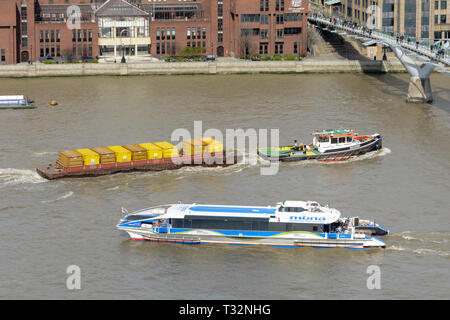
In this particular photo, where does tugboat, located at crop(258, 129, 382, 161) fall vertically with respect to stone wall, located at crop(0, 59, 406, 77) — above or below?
below

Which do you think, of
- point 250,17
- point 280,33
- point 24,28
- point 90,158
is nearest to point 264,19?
point 250,17

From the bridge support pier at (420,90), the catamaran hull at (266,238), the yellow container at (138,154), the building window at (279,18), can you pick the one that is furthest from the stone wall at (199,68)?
the catamaran hull at (266,238)

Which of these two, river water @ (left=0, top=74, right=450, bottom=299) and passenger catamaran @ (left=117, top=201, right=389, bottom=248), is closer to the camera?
river water @ (left=0, top=74, right=450, bottom=299)

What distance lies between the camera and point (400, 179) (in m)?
70.1

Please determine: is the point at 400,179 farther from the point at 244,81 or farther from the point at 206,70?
the point at 206,70

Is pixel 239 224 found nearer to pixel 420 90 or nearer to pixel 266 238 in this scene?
pixel 266 238

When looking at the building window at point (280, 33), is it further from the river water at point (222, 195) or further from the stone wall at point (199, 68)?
the river water at point (222, 195)

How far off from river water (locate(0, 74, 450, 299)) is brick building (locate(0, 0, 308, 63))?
3153 cm

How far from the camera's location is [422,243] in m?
54.6

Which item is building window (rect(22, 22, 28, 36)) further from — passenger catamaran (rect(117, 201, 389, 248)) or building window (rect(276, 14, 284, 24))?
passenger catamaran (rect(117, 201, 389, 248))

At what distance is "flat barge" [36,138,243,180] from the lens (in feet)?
237

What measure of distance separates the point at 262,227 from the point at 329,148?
24.4 meters

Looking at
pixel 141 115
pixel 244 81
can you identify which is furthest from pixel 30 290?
pixel 244 81

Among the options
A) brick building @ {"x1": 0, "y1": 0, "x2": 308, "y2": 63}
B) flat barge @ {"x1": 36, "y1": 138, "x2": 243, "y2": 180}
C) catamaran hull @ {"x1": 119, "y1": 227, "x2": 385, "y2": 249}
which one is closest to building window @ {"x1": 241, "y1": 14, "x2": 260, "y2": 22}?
brick building @ {"x1": 0, "y1": 0, "x2": 308, "y2": 63}
